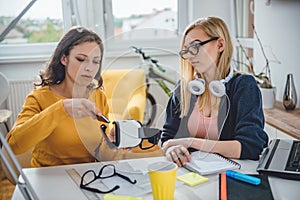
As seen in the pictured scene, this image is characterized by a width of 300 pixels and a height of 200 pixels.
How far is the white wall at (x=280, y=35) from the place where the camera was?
7.80 feet

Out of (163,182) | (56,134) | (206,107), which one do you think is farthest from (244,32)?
(163,182)

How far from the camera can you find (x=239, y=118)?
4.57ft

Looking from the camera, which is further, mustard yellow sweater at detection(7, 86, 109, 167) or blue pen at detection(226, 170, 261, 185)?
mustard yellow sweater at detection(7, 86, 109, 167)

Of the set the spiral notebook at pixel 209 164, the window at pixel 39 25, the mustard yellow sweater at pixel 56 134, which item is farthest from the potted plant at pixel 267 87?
the window at pixel 39 25

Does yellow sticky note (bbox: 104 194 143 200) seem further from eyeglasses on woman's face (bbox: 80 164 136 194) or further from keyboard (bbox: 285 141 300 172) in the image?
keyboard (bbox: 285 141 300 172)

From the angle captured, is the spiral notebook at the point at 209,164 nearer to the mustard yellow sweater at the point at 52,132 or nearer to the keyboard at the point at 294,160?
the keyboard at the point at 294,160

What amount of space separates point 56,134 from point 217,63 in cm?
62

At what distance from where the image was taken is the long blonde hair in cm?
120

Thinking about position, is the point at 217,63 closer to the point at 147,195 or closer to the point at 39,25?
the point at 147,195

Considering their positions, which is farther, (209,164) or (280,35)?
(280,35)

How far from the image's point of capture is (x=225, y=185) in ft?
3.46

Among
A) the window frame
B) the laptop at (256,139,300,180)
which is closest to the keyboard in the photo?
the laptop at (256,139,300,180)

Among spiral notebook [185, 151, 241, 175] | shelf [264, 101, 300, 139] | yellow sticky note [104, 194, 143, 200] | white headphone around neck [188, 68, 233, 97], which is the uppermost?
white headphone around neck [188, 68, 233, 97]

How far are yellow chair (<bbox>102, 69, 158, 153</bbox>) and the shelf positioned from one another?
39.8 inches
